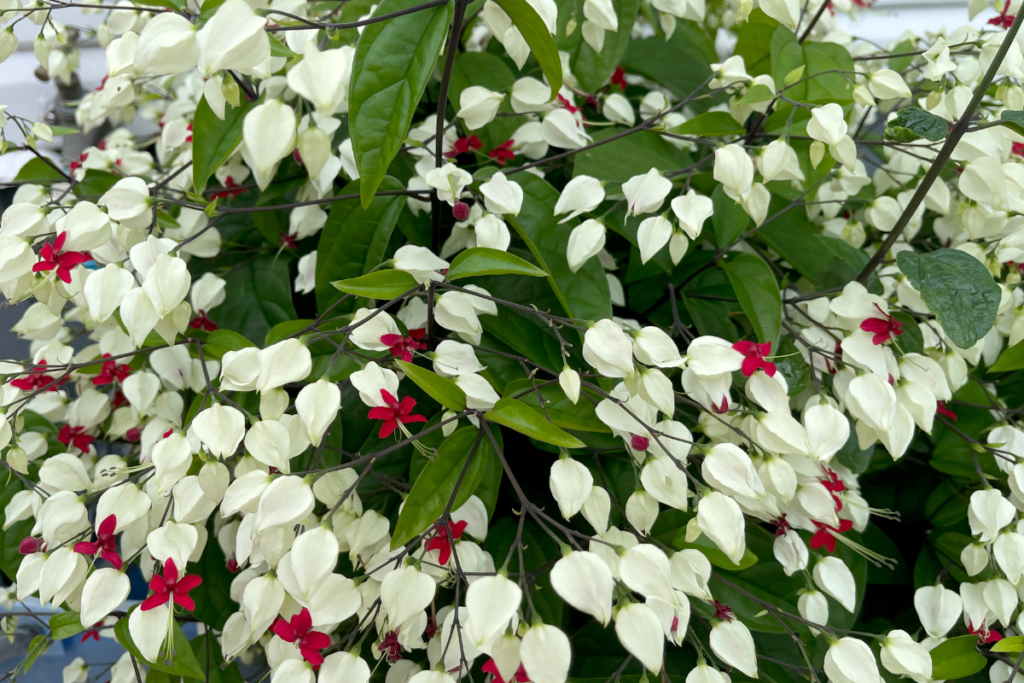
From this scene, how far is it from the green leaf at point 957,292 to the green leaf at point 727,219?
143mm

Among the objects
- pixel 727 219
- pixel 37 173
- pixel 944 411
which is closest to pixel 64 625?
pixel 37 173

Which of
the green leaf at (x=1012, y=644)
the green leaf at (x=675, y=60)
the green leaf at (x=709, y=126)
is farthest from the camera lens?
the green leaf at (x=675, y=60)

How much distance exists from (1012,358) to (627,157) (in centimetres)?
42

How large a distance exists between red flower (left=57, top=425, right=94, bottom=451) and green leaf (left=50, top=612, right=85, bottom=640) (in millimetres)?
192

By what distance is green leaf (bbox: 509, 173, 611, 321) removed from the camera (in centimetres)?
58

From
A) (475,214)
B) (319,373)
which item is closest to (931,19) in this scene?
(475,214)

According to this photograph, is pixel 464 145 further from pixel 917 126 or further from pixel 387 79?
pixel 917 126

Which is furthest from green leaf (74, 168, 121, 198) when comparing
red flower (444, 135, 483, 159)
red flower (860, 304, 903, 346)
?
red flower (860, 304, 903, 346)

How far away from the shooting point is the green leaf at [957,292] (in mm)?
511

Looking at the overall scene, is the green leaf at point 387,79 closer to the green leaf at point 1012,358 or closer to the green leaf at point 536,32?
the green leaf at point 536,32

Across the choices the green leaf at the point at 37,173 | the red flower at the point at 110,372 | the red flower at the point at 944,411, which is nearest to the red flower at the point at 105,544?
the red flower at the point at 110,372

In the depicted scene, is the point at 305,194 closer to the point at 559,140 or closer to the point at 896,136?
the point at 559,140

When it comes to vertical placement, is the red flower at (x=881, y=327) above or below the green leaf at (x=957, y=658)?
above

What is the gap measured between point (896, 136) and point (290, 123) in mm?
529
